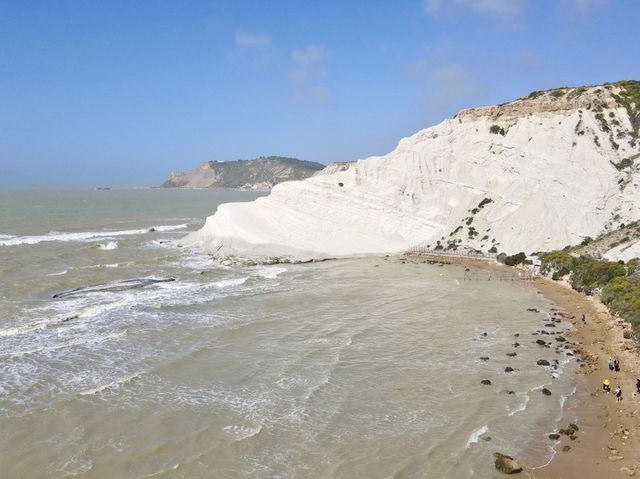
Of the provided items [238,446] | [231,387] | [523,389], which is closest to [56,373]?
[231,387]

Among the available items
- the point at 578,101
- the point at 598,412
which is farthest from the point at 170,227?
the point at 598,412

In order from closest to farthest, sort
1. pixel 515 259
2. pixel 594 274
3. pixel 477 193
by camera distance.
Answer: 1. pixel 594 274
2. pixel 515 259
3. pixel 477 193

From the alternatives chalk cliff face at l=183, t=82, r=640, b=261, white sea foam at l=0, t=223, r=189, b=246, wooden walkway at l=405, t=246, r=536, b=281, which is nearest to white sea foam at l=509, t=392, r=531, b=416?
wooden walkway at l=405, t=246, r=536, b=281

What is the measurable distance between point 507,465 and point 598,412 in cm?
408

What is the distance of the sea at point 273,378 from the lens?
432 inches

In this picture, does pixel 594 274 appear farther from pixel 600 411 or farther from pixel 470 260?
pixel 600 411

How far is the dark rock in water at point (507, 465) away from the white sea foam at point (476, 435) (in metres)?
0.85

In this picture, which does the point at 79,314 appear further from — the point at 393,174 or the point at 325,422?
the point at 393,174

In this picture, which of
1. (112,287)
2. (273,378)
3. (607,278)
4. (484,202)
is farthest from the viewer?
(484,202)

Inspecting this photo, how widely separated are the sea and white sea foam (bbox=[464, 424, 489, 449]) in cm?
5

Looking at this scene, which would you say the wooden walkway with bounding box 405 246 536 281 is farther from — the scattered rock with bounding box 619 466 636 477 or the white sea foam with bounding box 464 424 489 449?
the scattered rock with bounding box 619 466 636 477

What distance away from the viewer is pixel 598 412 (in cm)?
1276

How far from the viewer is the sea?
11.0 meters

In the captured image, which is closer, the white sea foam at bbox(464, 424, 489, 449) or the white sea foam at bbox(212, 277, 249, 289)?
the white sea foam at bbox(464, 424, 489, 449)
